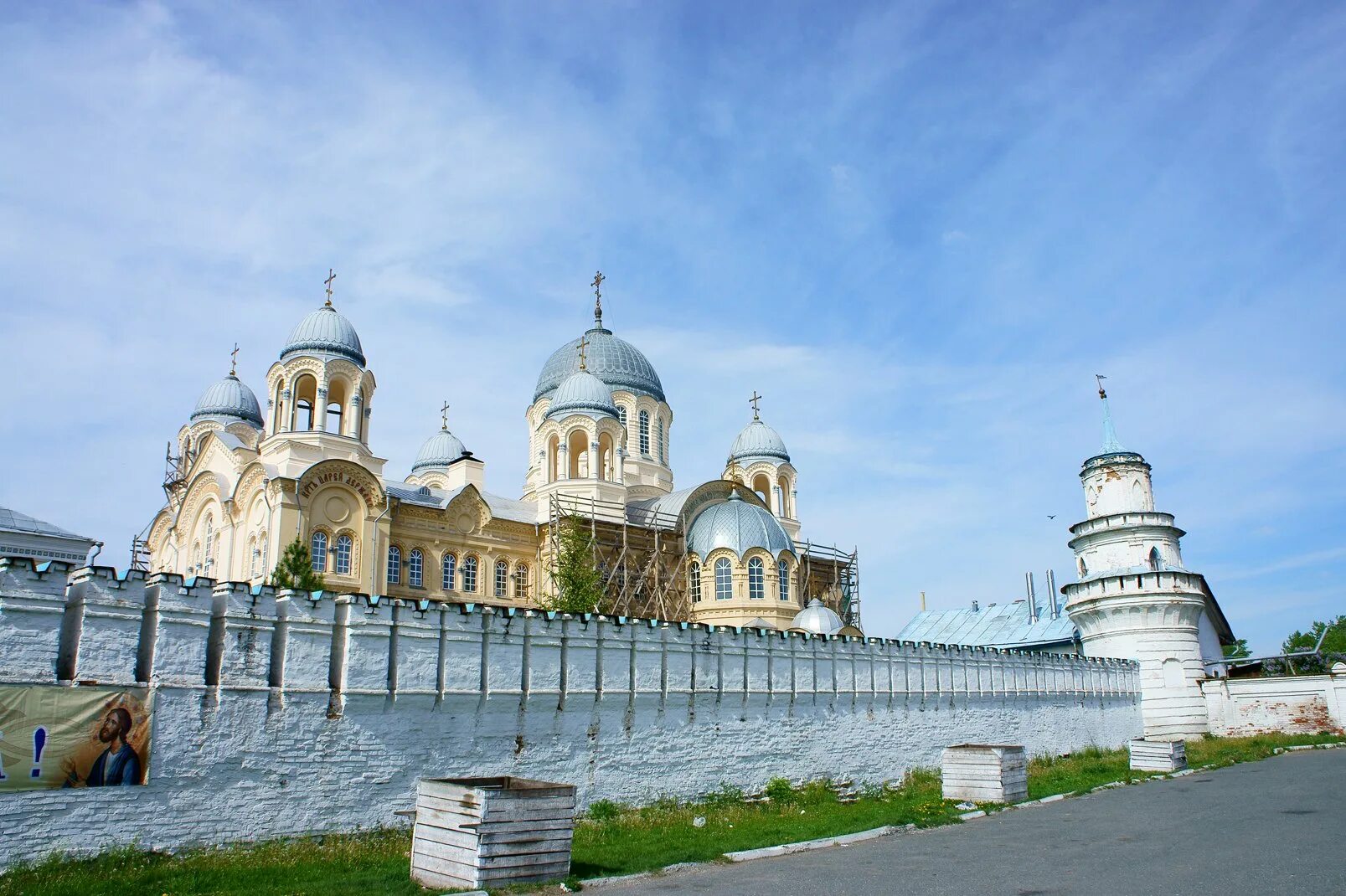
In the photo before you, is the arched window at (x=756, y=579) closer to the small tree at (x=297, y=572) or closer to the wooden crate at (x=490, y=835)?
the small tree at (x=297, y=572)

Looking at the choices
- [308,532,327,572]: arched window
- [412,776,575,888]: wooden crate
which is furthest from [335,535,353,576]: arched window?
[412,776,575,888]: wooden crate

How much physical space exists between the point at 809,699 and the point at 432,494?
16.9 metres

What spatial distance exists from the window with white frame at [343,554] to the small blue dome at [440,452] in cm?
1251

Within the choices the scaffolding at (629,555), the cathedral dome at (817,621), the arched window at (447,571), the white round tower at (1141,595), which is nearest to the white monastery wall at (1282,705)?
the white round tower at (1141,595)

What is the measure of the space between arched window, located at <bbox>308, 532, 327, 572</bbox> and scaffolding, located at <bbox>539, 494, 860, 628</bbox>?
605cm

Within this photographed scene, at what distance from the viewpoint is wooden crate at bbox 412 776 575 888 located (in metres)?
9.17

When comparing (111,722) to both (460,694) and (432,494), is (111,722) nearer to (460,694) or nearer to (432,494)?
(460,694)

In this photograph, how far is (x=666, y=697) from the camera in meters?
15.4

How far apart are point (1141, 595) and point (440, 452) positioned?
81.5 ft

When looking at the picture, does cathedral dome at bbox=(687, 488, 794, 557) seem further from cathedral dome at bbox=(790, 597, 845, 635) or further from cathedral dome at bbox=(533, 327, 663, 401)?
cathedral dome at bbox=(533, 327, 663, 401)

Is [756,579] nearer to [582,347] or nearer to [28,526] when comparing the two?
[582,347]

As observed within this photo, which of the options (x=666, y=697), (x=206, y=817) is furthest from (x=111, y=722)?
(x=666, y=697)

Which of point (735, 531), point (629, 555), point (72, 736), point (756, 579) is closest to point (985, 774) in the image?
point (72, 736)

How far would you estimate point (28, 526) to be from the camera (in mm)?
21672
